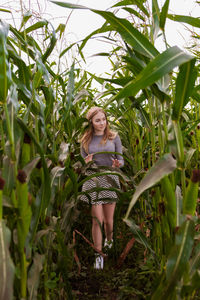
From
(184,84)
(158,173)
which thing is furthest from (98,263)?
(184,84)

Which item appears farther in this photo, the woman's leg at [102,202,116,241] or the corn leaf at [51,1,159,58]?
the woman's leg at [102,202,116,241]

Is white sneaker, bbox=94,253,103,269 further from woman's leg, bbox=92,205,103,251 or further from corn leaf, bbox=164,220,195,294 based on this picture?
corn leaf, bbox=164,220,195,294

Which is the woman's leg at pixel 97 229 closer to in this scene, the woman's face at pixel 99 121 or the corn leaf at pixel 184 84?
the woman's face at pixel 99 121

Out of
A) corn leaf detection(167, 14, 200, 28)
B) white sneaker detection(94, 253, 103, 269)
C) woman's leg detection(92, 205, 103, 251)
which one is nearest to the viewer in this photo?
corn leaf detection(167, 14, 200, 28)

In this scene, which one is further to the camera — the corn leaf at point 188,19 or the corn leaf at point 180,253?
the corn leaf at point 188,19

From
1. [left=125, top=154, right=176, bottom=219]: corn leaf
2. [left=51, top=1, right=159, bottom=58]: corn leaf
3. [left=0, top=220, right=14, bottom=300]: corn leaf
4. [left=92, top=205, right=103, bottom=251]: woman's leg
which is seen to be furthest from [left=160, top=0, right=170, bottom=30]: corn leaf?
[left=92, top=205, right=103, bottom=251]: woman's leg

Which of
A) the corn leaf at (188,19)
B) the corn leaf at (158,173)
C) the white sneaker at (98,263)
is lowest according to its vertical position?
the white sneaker at (98,263)

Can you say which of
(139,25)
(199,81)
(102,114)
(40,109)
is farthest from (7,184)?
(199,81)

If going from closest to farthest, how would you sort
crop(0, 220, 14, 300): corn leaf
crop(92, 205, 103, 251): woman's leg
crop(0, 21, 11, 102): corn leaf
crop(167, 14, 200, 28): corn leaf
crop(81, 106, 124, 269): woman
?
crop(0, 220, 14, 300): corn leaf, crop(0, 21, 11, 102): corn leaf, crop(167, 14, 200, 28): corn leaf, crop(92, 205, 103, 251): woman's leg, crop(81, 106, 124, 269): woman

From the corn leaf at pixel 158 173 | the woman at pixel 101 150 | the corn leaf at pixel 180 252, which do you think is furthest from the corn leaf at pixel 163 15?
the woman at pixel 101 150

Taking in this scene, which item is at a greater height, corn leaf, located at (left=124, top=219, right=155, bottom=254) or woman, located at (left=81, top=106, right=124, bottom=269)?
woman, located at (left=81, top=106, right=124, bottom=269)

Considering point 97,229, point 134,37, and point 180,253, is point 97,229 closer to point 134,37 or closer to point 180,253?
point 180,253

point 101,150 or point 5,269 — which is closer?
point 5,269

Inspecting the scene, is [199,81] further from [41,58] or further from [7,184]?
[7,184]
